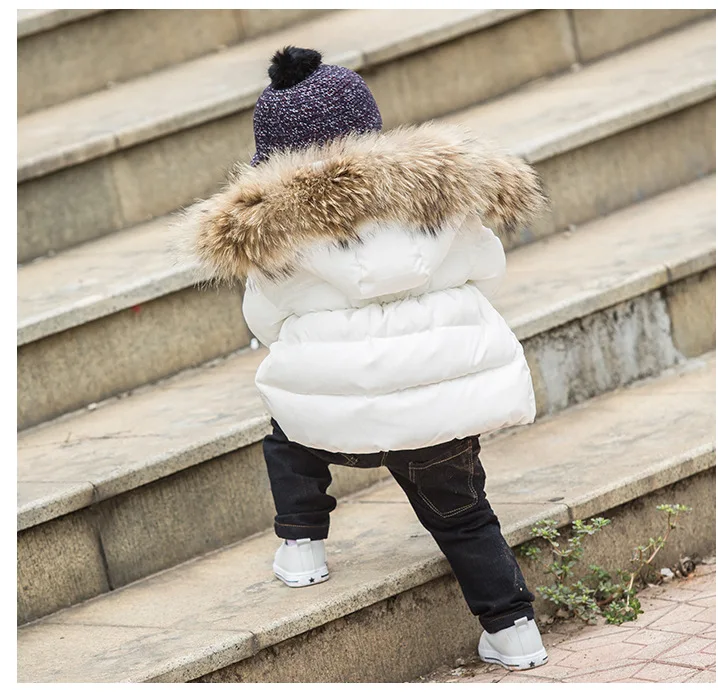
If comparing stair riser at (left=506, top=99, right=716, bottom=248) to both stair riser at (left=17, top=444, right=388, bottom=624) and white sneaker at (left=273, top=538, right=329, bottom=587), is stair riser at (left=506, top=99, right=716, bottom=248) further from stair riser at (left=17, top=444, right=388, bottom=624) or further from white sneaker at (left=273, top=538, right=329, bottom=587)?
white sneaker at (left=273, top=538, right=329, bottom=587)

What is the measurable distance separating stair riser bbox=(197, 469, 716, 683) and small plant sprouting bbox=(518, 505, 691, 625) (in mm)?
41

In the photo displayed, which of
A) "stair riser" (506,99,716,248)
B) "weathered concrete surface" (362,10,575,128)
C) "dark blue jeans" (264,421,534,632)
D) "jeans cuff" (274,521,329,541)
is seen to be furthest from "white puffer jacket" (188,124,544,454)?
"weathered concrete surface" (362,10,575,128)

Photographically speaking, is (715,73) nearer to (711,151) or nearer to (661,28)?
(711,151)

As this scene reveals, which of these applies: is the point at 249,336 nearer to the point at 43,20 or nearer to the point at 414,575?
the point at 414,575

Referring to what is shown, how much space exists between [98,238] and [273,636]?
2.19 meters

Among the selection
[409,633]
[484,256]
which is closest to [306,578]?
[409,633]

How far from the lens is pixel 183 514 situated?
3303mm

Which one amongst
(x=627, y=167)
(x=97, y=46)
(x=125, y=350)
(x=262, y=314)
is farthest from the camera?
(x=97, y=46)

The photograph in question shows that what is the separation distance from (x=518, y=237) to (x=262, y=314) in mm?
1766

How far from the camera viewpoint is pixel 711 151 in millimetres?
4875

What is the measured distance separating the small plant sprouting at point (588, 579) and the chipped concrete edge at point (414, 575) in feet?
0.13

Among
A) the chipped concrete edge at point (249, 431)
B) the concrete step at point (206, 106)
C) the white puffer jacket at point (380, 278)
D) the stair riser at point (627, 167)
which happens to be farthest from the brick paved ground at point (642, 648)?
the concrete step at point (206, 106)

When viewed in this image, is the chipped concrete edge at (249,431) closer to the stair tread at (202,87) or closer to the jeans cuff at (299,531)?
the jeans cuff at (299,531)

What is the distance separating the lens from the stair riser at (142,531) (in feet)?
10.3
